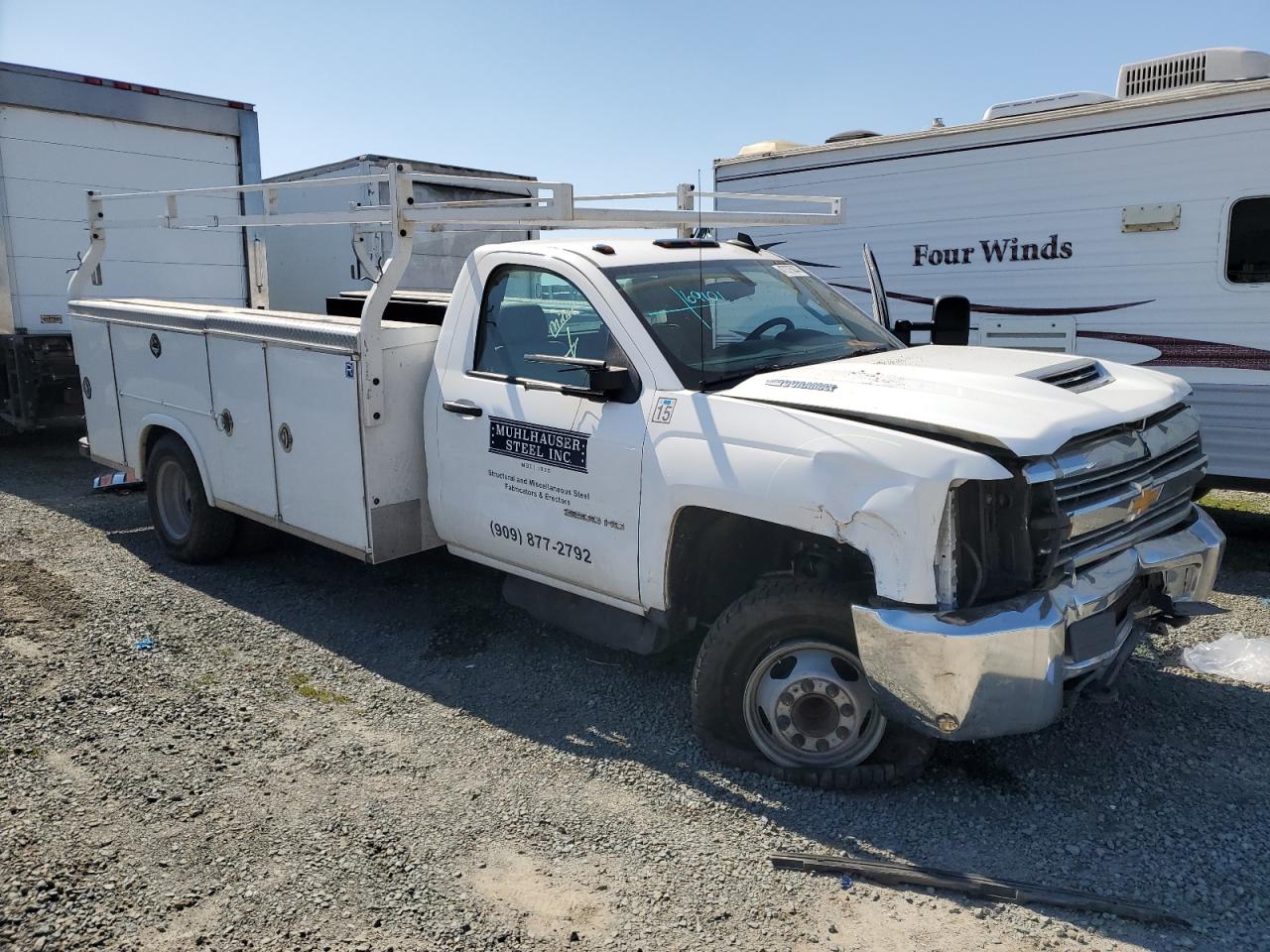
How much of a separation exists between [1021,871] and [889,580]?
102 cm

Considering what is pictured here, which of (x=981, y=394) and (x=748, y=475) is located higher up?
(x=981, y=394)

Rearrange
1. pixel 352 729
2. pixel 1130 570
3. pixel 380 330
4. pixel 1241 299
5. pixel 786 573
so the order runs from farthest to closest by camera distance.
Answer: pixel 1241 299 → pixel 380 330 → pixel 352 729 → pixel 786 573 → pixel 1130 570

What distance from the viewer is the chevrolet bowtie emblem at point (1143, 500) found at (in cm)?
378

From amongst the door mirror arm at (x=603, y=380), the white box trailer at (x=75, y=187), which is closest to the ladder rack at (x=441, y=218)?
the door mirror arm at (x=603, y=380)

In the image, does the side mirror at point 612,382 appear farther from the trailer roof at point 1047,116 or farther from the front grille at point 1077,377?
the trailer roof at point 1047,116

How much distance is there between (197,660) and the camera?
5074 mm

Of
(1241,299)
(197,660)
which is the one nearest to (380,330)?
(197,660)

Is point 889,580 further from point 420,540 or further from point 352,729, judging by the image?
point 420,540

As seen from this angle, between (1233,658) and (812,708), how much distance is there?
241 cm

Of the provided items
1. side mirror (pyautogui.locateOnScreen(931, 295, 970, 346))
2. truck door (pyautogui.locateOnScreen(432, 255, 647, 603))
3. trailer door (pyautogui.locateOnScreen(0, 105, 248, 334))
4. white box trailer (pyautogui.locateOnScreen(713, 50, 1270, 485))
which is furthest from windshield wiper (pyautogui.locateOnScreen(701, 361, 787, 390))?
trailer door (pyautogui.locateOnScreen(0, 105, 248, 334))

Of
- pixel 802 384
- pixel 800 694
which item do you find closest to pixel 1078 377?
pixel 802 384

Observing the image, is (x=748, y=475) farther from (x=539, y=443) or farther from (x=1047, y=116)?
(x=1047, y=116)

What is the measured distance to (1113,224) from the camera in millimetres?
6906

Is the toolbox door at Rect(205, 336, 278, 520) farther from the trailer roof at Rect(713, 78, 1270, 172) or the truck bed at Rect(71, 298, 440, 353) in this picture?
the trailer roof at Rect(713, 78, 1270, 172)
